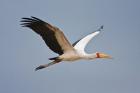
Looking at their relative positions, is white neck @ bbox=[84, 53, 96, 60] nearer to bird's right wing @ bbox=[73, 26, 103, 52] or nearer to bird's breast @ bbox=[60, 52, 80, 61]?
bird's right wing @ bbox=[73, 26, 103, 52]

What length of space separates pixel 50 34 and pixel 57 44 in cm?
93

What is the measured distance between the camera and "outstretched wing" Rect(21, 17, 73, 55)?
130 ft

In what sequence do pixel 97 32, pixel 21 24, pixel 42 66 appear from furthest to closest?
pixel 97 32
pixel 42 66
pixel 21 24

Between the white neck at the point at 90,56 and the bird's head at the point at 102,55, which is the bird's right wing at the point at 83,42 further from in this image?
the bird's head at the point at 102,55

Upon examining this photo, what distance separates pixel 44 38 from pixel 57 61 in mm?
1531

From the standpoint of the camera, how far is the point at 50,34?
40.2 metres

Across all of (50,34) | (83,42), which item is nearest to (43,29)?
(50,34)

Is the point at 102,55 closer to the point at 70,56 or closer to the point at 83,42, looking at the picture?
the point at 83,42

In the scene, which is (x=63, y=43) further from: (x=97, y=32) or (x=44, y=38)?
(x=97, y=32)

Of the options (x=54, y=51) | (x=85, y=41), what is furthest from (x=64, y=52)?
(x=85, y=41)

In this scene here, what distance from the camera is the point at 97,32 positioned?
46.4m

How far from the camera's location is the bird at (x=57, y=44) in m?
39.7

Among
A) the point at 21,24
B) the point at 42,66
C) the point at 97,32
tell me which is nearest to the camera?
the point at 21,24

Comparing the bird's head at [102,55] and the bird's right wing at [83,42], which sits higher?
the bird's right wing at [83,42]
